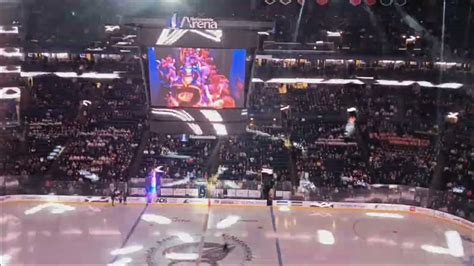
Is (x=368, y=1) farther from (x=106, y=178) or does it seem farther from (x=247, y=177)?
(x=106, y=178)

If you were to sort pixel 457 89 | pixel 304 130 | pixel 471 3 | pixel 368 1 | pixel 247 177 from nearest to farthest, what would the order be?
1. pixel 368 1
2. pixel 471 3
3. pixel 457 89
4. pixel 247 177
5. pixel 304 130

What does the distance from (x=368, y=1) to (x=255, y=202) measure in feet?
17.9

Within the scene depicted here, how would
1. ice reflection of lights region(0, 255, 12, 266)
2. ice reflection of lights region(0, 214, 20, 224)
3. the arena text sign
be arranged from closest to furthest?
ice reflection of lights region(0, 255, 12, 266) < the arena text sign < ice reflection of lights region(0, 214, 20, 224)

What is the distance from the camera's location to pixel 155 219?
10.8 m

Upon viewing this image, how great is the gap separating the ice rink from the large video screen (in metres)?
2.39

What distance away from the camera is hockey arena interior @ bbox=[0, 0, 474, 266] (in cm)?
952

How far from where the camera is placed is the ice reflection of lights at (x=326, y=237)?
956cm

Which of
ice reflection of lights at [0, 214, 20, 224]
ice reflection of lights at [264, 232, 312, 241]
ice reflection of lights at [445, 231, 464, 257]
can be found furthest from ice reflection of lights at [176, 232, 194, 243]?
ice reflection of lights at [445, 231, 464, 257]

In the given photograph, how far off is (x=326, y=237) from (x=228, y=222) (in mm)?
2007

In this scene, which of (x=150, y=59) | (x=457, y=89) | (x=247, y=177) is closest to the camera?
(x=150, y=59)

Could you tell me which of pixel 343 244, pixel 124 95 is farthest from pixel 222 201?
pixel 124 95

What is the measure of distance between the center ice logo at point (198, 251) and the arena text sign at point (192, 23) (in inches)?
148

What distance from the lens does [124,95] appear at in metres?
16.1

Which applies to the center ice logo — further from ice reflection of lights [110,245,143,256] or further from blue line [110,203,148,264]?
blue line [110,203,148,264]
